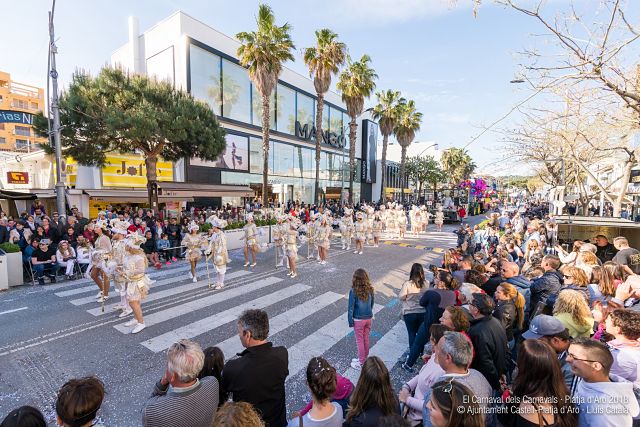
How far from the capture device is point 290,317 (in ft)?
22.6

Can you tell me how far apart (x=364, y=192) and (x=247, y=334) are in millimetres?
44929

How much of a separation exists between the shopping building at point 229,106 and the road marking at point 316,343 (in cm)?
1626

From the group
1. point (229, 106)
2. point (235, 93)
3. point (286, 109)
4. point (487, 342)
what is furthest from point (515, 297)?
point (286, 109)

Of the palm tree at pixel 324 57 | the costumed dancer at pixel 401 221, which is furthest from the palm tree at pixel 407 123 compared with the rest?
the costumed dancer at pixel 401 221

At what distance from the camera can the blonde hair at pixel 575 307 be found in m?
3.54

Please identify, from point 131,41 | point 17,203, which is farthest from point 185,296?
point 131,41

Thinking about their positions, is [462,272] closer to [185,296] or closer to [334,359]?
[334,359]

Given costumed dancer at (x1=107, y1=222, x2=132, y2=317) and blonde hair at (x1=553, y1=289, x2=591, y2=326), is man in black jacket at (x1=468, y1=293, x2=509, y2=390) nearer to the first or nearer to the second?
blonde hair at (x1=553, y1=289, x2=591, y2=326)

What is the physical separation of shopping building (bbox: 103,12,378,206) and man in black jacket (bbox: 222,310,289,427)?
1923 cm

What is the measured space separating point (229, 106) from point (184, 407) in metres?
26.4

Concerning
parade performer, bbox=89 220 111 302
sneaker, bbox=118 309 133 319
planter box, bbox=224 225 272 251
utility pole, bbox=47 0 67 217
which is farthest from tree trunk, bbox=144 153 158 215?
sneaker, bbox=118 309 133 319

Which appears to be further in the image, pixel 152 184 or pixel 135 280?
pixel 152 184

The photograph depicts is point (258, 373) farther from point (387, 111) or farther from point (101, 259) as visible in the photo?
point (387, 111)

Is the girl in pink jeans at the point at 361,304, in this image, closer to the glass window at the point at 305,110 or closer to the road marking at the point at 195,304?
the road marking at the point at 195,304
